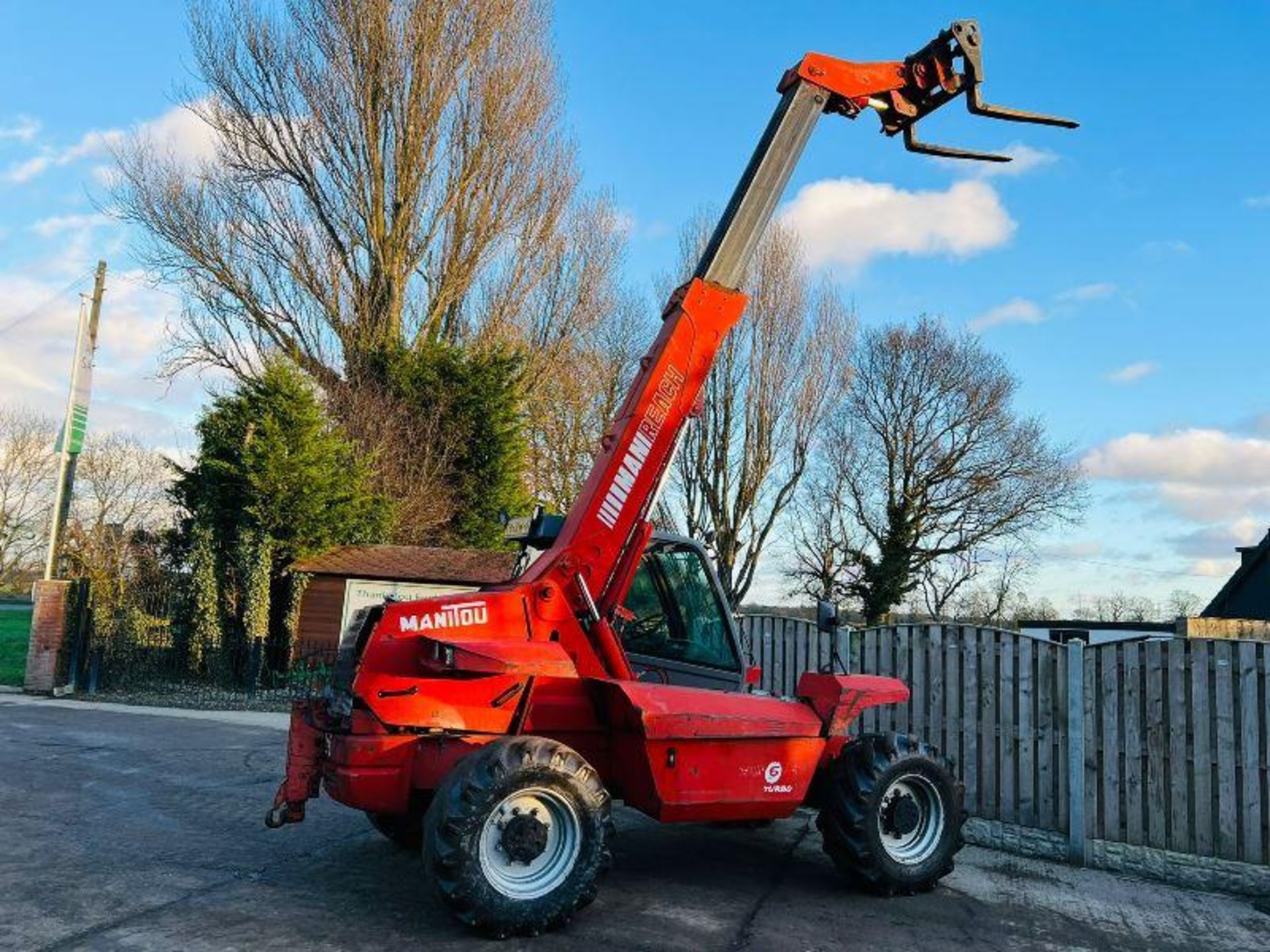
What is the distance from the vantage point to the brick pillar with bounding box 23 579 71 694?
51.4 feet

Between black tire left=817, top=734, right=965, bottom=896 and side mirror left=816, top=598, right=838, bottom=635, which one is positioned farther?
side mirror left=816, top=598, right=838, bottom=635

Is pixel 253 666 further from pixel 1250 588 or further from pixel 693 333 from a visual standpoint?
pixel 1250 588

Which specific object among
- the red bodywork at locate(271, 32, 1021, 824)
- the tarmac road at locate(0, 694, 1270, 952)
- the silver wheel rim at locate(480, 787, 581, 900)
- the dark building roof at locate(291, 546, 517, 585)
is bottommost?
the tarmac road at locate(0, 694, 1270, 952)

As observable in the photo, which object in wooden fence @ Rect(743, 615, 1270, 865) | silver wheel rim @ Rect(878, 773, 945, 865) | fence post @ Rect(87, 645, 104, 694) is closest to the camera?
silver wheel rim @ Rect(878, 773, 945, 865)

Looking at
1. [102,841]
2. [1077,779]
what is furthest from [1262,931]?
[102,841]

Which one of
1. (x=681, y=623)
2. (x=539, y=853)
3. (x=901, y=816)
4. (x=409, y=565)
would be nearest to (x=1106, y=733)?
(x=901, y=816)

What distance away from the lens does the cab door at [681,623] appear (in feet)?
21.1

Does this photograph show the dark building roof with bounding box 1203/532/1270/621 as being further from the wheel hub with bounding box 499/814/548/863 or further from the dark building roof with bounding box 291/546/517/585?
the wheel hub with bounding box 499/814/548/863

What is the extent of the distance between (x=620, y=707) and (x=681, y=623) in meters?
1.24

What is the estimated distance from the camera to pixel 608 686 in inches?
217

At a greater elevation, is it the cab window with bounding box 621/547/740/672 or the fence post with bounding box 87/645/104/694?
the cab window with bounding box 621/547/740/672

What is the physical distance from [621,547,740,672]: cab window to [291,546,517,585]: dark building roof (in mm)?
11161

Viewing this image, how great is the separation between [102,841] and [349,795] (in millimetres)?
2505

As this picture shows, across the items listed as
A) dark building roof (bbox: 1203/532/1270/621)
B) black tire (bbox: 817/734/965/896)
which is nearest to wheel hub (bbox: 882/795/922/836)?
black tire (bbox: 817/734/965/896)
